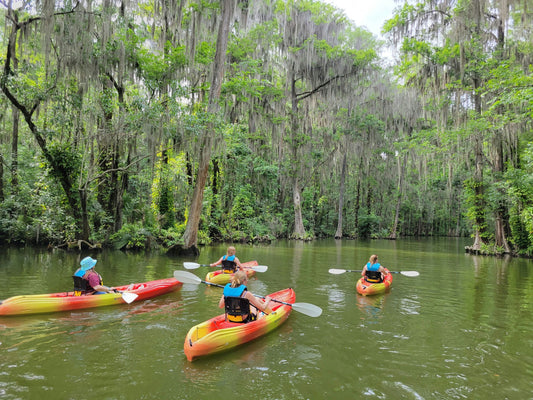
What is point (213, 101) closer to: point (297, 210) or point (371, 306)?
point (371, 306)

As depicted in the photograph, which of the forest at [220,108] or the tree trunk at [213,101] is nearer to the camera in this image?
the forest at [220,108]

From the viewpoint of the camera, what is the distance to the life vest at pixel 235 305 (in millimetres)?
5227

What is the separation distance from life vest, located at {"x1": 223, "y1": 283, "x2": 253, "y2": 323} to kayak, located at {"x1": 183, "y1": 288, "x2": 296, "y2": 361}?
0.32 feet

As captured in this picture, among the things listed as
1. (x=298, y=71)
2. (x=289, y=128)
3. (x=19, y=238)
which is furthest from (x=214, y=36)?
(x=19, y=238)

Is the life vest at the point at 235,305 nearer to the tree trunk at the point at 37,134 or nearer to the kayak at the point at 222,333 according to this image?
the kayak at the point at 222,333

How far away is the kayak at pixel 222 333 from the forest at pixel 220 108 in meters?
8.72

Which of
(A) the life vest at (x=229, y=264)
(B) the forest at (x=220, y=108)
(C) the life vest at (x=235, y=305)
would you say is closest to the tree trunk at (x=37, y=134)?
(B) the forest at (x=220, y=108)

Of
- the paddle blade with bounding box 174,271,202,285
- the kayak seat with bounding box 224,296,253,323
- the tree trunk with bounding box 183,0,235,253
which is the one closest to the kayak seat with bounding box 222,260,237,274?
the paddle blade with bounding box 174,271,202,285

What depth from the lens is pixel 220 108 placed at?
14.5 meters

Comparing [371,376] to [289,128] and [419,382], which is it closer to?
[419,382]

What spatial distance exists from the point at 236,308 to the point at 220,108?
1084 centimetres

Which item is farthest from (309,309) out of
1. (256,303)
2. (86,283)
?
(86,283)

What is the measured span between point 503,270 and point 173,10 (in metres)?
16.5

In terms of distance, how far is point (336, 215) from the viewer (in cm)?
4025
